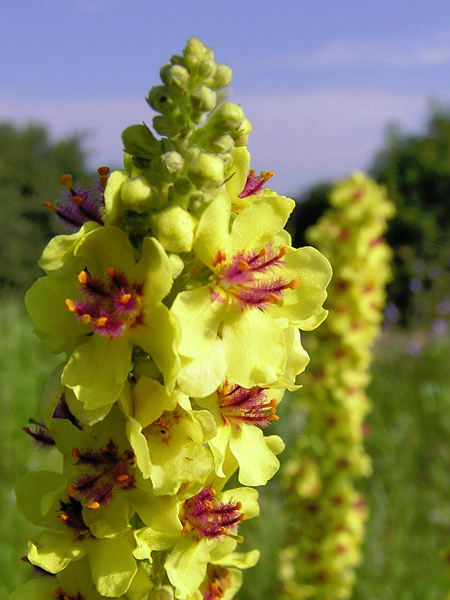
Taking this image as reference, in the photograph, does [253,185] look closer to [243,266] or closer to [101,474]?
[243,266]

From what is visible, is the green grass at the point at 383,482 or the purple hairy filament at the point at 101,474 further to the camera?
the green grass at the point at 383,482

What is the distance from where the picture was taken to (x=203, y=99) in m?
1.28

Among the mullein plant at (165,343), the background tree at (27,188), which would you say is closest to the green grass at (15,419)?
the mullein plant at (165,343)

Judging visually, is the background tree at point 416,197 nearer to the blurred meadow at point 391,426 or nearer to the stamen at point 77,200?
the blurred meadow at point 391,426

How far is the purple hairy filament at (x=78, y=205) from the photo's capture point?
4.17 feet

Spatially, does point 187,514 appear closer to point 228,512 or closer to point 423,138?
point 228,512

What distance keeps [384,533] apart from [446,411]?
292 cm

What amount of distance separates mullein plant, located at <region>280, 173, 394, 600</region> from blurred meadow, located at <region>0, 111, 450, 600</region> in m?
0.31

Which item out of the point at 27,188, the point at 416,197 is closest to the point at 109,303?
the point at 416,197

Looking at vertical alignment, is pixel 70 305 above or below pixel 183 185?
below

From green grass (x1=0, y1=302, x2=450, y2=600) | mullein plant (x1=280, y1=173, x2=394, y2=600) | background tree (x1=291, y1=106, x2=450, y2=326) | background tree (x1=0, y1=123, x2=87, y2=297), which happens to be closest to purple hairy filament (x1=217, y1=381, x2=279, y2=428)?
mullein plant (x1=280, y1=173, x2=394, y2=600)

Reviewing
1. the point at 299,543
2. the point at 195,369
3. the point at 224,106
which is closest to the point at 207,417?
the point at 195,369

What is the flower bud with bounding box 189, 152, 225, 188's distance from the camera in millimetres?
1229

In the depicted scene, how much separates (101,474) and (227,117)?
701 mm
